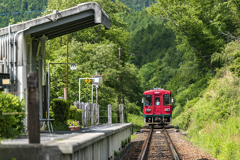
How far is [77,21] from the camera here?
10.8m

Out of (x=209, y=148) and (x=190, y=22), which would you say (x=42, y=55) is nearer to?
(x=209, y=148)

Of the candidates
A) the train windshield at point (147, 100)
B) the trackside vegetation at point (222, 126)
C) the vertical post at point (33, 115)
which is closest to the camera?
the vertical post at point (33, 115)

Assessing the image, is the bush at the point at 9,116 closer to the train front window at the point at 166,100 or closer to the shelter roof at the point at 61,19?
the shelter roof at the point at 61,19

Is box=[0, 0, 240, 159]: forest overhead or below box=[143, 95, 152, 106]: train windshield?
overhead

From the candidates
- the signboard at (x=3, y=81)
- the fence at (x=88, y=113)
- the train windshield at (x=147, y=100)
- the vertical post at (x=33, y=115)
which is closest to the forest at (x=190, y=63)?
the train windshield at (x=147, y=100)

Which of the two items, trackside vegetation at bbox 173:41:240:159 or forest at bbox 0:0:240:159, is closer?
trackside vegetation at bbox 173:41:240:159

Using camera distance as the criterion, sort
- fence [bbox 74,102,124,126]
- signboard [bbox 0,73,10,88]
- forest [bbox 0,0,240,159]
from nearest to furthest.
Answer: signboard [bbox 0,73,10,88]
fence [bbox 74,102,124,126]
forest [bbox 0,0,240,159]

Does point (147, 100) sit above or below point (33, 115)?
above

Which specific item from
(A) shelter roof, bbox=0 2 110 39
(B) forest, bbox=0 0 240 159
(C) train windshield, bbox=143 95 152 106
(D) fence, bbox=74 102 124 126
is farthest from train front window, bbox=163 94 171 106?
(A) shelter roof, bbox=0 2 110 39

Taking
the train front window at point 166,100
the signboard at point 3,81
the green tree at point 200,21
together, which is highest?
the green tree at point 200,21

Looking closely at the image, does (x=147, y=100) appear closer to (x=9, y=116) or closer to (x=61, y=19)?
(x=61, y=19)

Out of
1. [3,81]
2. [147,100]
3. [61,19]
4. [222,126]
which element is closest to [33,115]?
[3,81]

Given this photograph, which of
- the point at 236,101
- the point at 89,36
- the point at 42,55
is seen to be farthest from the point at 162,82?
the point at 42,55

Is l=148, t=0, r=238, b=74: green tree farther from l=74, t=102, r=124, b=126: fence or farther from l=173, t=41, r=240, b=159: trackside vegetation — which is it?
l=74, t=102, r=124, b=126: fence
